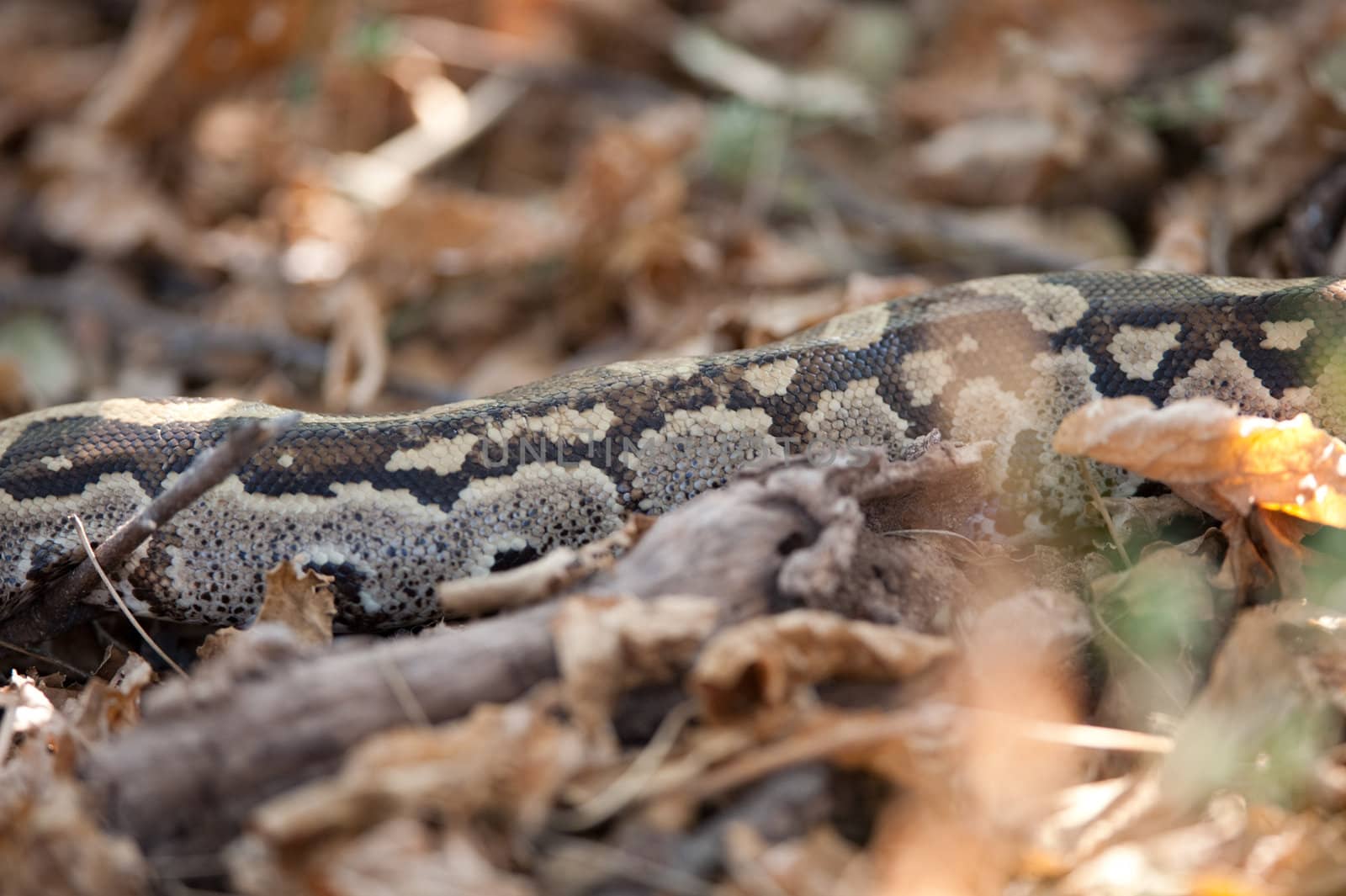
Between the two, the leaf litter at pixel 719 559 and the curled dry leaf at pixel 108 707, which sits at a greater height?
the leaf litter at pixel 719 559

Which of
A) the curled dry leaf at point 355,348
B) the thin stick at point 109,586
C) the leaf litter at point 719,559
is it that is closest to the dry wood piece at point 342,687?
the leaf litter at point 719,559

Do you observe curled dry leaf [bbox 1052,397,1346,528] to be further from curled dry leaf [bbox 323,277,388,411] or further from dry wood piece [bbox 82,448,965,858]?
curled dry leaf [bbox 323,277,388,411]

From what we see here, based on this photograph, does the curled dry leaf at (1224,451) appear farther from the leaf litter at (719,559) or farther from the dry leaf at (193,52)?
the dry leaf at (193,52)

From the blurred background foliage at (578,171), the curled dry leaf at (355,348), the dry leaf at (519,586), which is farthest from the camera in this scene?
the blurred background foliage at (578,171)

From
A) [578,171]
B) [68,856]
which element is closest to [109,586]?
[68,856]

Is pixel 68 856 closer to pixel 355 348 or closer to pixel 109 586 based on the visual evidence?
pixel 109 586
